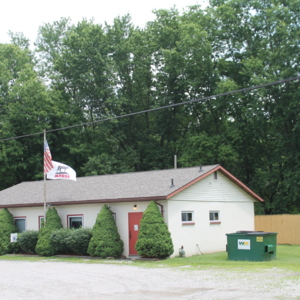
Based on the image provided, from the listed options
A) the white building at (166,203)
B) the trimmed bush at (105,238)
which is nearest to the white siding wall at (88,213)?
the white building at (166,203)

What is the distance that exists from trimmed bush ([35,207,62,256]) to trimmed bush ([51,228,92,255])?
0.35 meters

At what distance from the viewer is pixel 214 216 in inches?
1009

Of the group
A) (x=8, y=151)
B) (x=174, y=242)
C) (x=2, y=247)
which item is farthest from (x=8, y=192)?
(x=174, y=242)

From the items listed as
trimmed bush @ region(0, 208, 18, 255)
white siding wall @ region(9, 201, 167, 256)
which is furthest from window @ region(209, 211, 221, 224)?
trimmed bush @ region(0, 208, 18, 255)

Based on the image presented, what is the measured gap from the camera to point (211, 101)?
4197cm

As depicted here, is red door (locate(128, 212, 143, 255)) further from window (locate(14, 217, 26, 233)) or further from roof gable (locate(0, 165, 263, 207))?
window (locate(14, 217, 26, 233))

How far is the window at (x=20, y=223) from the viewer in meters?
28.1

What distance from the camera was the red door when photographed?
76.0ft

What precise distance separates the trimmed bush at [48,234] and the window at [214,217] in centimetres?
770

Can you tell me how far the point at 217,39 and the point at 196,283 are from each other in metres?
32.6

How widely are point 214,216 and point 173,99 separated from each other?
2130cm

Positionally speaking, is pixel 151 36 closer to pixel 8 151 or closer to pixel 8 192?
pixel 8 151

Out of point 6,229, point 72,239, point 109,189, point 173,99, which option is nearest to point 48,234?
point 72,239

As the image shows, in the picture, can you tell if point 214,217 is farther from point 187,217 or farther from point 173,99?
point 173,99
